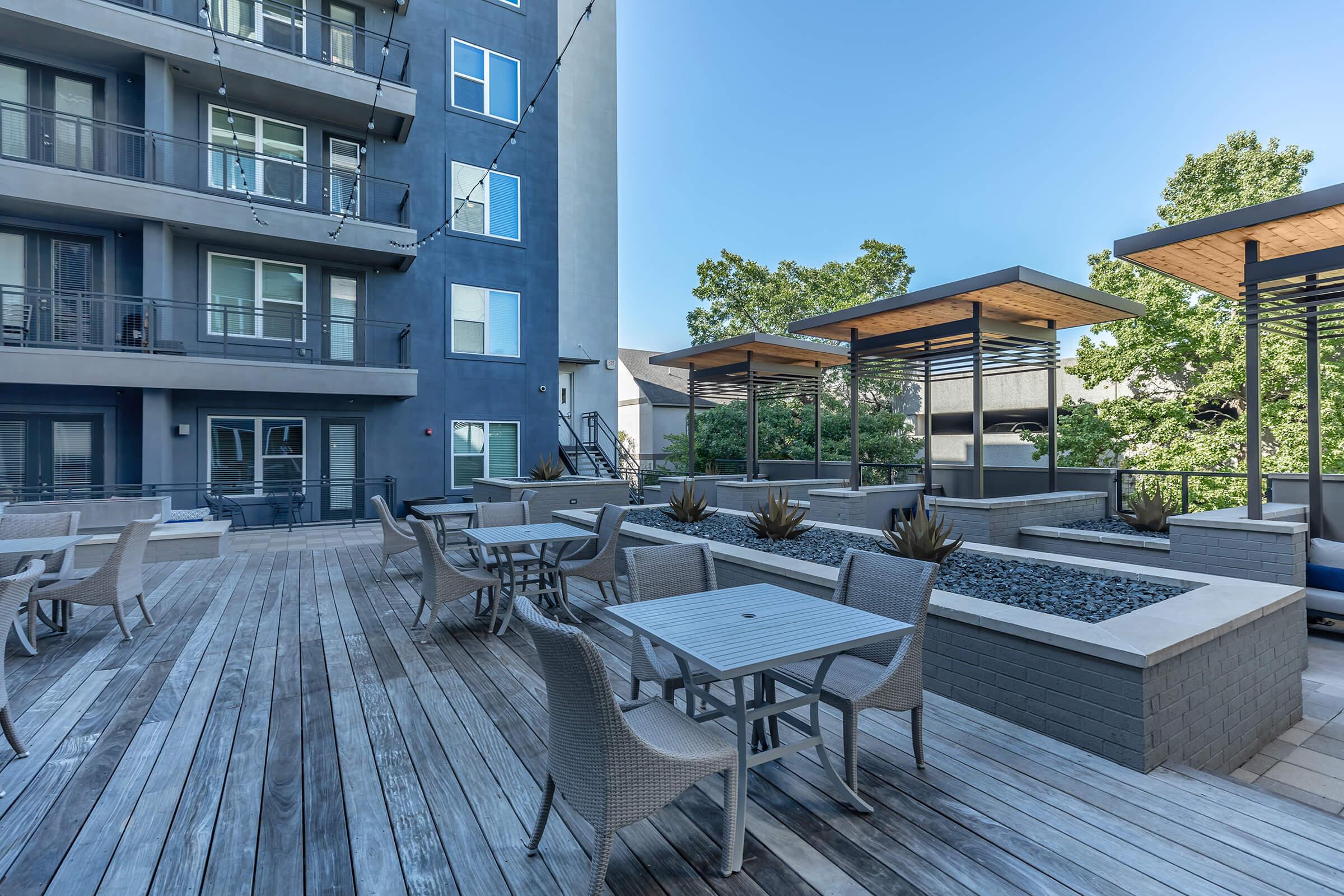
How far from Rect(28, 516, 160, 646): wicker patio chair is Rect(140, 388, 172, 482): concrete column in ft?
20.6

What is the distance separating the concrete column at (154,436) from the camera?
10.0m

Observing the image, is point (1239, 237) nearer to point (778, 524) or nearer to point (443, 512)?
point (778, 524)


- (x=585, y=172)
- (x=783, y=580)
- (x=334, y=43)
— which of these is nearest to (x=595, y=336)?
(x=585, y=172)

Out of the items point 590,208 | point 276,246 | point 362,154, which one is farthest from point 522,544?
point 590,208

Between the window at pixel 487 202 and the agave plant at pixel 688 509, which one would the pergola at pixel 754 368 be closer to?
the agave plant at pixel 688 509

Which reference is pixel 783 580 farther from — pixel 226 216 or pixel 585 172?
pixel 585 172

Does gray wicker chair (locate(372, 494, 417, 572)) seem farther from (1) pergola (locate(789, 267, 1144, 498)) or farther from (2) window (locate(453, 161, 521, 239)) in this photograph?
(2) window (locate(453, 161, 521, 239))

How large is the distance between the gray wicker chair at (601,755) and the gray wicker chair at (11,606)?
8.72 ft

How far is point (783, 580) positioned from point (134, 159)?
41.6 ft

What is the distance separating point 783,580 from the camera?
15.7 ft

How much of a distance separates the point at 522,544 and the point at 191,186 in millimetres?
10457

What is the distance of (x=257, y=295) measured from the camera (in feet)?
37.8

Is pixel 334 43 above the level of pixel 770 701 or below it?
above

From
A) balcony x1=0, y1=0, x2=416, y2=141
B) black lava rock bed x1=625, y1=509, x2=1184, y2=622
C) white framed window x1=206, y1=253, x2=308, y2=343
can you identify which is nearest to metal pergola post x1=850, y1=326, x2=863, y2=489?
black lava rock bed x1=625, y1=509, x2=1184, y2=622
